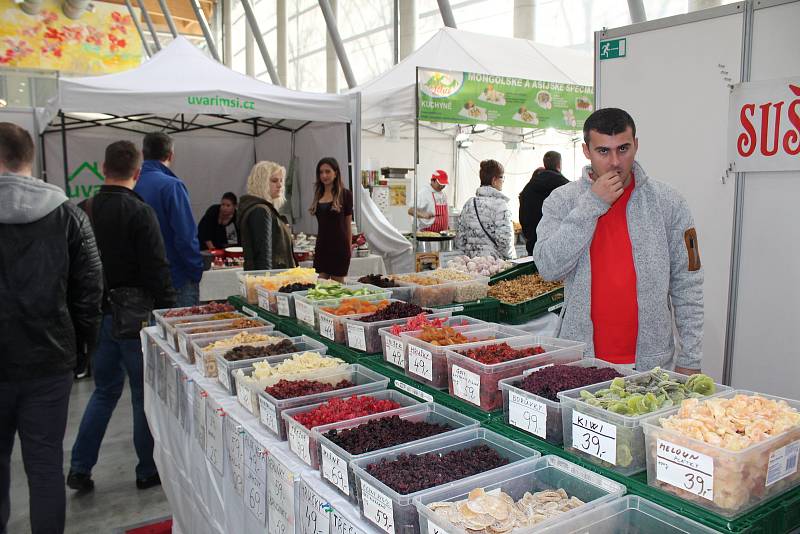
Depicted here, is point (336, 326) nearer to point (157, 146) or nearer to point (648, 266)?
point (648, 266)

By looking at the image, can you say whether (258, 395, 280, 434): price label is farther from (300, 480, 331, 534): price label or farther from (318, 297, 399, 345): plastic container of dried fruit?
(318, 297, 399, 345): plastic container of dried fruit

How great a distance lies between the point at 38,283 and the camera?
225 centimetres

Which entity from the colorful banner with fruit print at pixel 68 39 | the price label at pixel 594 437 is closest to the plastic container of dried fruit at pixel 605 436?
the price label at pixel 594 437

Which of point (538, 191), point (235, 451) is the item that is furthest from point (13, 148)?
point (538, 191)

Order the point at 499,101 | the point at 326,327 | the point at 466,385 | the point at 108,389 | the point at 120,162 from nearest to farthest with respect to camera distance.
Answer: the point at 466,385
the point at 326,327
the point at 120,162
the point at 108,389
the point at 499,101

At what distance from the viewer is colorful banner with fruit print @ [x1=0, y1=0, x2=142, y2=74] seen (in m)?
16.4

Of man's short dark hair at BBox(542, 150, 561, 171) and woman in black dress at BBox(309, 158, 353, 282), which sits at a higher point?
man's short dark hair at BBox(542, 150, 561, 171)

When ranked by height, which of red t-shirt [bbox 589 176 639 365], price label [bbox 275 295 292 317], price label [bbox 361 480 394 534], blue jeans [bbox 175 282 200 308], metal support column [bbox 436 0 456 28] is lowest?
blue jeans [bbox 175 282 200 308]

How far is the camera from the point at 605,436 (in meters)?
1.26

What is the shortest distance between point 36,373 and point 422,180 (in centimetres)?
1040

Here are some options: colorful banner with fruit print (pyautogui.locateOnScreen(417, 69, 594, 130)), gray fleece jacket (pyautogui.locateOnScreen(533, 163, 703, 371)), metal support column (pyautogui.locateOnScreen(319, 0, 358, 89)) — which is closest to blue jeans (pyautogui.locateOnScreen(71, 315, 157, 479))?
gray fleece jacket (pyautogui.locateOnScreen(533, 163, 703, 371))

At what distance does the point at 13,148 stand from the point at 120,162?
762mm

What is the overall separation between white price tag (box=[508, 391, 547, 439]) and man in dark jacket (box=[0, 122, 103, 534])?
5.81 feet

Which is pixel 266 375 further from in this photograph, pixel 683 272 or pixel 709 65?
pixel 709 65
